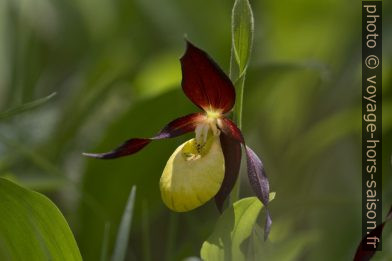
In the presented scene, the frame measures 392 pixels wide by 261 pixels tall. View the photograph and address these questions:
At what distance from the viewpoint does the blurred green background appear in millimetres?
1435

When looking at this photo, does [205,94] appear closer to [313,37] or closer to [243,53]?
[243,53]

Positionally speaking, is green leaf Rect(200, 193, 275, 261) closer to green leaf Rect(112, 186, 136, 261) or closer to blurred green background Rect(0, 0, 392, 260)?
green leaf Rect(112, 186, 136, 261)

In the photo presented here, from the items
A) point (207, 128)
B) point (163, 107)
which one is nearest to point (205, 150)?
point (207, 128)

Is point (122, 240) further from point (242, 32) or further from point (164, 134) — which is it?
point (242, 32)

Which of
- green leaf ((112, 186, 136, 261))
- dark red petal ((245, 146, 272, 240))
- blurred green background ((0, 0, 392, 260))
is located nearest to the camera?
dark red petal ((245, 146, 272, 240))

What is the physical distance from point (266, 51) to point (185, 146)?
3.60ft

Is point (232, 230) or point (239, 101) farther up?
point (239, 101)

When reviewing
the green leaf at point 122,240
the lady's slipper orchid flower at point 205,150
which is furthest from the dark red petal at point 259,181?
the green leaf at point 122,240

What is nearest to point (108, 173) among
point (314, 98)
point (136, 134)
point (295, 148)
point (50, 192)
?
point (136, 134)

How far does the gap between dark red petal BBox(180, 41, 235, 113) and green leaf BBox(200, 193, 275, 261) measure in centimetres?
10

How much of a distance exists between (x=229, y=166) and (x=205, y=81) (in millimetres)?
97

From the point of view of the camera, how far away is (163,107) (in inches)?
56.4

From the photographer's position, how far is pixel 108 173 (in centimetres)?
148

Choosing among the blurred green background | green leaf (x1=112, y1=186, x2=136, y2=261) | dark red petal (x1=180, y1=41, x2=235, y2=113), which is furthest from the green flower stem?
the blurred green background
